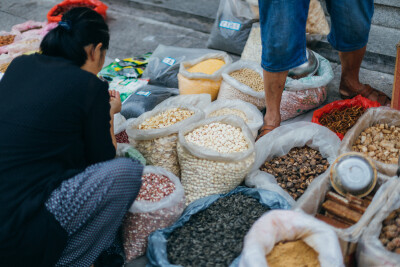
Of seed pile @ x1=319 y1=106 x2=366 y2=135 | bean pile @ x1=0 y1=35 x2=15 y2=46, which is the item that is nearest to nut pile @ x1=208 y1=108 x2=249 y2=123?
seed pile @ x1=319 y1=106 x2=366 y2=135

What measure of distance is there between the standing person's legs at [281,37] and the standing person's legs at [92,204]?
3.41 feet

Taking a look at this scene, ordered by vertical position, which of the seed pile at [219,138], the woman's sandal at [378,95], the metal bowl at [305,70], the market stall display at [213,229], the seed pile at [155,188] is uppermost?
the metal bowl at [305,70]

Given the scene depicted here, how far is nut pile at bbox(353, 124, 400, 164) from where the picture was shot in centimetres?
213

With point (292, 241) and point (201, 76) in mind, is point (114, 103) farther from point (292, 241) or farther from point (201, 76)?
point (292, 241)

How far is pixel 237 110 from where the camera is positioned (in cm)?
259

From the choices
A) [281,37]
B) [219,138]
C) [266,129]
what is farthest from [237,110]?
[281,37]

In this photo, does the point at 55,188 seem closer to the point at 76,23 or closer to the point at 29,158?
the point at 29,158

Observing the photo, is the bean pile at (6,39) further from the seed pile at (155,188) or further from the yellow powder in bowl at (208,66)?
the seed pile at (155,188)

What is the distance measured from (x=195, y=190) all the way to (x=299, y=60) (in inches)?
37.7

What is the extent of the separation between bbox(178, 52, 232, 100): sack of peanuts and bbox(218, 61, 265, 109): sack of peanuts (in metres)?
0.08

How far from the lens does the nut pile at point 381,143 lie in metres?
2.13

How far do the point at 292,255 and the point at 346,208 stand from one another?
0.37 meters

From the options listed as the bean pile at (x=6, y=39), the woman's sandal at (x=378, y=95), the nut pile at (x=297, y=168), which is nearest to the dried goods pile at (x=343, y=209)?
the nut pile at (x=297, y=168)

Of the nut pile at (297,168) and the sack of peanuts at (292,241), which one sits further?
the nut pile at (297,168)
